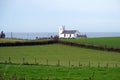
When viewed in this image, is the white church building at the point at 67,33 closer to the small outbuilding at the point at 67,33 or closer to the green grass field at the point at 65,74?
the small outbuilding at the point at 67,33

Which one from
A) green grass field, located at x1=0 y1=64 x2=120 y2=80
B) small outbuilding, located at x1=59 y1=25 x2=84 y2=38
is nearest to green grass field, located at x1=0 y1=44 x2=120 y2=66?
green grass field, located at x1=0 y1=64 x2=120 y2=80

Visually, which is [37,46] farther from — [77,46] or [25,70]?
[25,70]

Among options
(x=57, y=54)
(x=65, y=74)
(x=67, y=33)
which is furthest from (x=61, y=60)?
(x=67, y=33)

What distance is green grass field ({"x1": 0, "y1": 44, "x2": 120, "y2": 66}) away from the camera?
1911 inches

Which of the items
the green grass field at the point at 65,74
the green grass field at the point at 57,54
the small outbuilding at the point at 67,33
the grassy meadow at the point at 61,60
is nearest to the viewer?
the green grass field at the point at 65,74

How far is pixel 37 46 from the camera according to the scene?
2571 inches

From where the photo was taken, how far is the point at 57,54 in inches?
2203

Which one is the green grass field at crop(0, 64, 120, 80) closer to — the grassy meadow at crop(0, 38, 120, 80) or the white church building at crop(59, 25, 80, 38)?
the grassy meadow at crop(0, 38, 120, 80)

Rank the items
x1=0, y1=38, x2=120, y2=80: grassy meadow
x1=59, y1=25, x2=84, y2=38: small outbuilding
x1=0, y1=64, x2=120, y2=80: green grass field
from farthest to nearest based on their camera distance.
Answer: x1=59, y1=25, x2=84, y2=38: small outbuilding → x1=0, y1=38, x2=120, y2=80: grassy meadow → x1=0, y1=64, x2=120, y2=80: green grass field

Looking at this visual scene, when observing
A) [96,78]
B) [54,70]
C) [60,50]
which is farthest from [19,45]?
[96,78]

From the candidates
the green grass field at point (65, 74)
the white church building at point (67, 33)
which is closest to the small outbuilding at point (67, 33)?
the white church building at point (67, 33)

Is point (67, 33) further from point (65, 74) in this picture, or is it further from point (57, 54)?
point (65, 74)

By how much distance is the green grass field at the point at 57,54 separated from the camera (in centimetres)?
4853

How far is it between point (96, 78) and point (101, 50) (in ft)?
95.7
